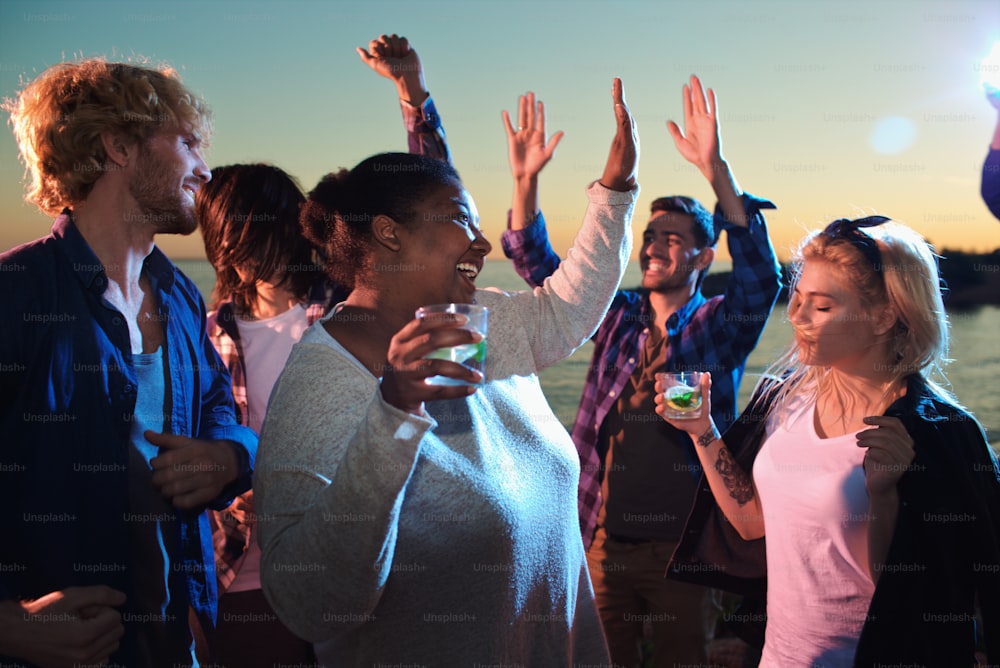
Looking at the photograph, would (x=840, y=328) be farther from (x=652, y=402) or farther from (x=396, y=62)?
(x=396, y=62)

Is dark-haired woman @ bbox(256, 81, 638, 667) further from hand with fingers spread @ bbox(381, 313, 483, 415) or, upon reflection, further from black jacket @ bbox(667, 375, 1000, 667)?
black jacket @ bbox(667, 375, 1000, 667)

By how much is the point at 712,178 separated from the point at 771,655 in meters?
1.58

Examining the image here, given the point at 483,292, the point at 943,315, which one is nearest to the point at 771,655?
the point at 943,315

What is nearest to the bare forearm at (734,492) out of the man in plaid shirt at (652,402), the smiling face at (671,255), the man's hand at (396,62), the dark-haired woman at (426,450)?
the dark-haired woman at (426,450)

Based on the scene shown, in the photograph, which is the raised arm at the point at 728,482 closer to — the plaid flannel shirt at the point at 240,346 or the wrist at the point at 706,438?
the wrist at the point at 706,438

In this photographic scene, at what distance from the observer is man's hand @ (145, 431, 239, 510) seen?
5.46 ft

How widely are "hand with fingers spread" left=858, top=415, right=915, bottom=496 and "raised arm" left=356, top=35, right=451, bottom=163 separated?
5.83 ft

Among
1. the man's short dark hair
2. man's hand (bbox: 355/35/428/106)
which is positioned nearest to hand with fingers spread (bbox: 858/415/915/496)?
the man's short dark hair

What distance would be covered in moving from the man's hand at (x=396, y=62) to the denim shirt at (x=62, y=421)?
1.49 metres

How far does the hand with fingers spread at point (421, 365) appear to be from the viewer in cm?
116

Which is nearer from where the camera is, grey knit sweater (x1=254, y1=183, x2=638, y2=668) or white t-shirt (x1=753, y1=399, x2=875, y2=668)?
grey knit sweater (x1=254, y1=183, x2=638, y2=668)

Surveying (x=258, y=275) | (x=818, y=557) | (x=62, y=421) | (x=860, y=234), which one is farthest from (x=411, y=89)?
(x=818, y=557)

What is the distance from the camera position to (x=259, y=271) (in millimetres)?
2693

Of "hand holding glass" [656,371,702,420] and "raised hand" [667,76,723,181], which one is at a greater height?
"raised hand" [667,76,723,181]
